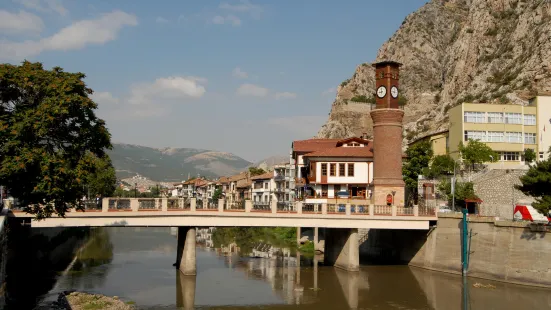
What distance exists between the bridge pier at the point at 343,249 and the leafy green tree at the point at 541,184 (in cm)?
1512

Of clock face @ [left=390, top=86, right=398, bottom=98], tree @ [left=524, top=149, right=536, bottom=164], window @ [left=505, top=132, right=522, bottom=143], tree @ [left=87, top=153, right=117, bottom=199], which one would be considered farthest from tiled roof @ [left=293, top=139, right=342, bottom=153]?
tree @ [left=87, top=153, right=117, bottom=199]

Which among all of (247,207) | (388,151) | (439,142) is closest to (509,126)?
(439,142)

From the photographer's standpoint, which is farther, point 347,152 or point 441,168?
point 347,152

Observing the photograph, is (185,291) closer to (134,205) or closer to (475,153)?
(134,205)

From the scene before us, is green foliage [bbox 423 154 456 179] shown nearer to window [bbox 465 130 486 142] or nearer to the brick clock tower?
window [bbox 465 130 486 142]

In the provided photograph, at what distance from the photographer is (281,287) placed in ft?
137

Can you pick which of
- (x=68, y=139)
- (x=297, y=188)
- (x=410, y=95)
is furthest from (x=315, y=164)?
(x=410, y=95)

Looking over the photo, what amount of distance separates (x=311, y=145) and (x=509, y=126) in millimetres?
27290

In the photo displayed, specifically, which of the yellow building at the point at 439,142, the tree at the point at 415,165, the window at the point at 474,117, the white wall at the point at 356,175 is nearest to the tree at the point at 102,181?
the white wall at the point at 356,175

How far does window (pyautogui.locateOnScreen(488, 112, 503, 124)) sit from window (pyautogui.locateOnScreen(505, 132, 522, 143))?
6.80 feet

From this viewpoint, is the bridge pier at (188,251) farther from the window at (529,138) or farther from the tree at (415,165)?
the window at (529,138)

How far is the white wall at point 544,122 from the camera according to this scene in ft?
222

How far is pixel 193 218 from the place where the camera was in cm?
4338

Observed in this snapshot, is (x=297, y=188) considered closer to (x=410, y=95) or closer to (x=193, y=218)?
(x=193, y=218)
